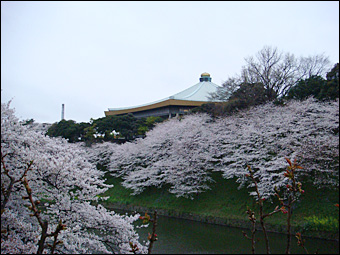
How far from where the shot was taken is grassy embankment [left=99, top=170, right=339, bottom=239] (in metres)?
10.8

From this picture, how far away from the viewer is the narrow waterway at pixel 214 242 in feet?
31.5

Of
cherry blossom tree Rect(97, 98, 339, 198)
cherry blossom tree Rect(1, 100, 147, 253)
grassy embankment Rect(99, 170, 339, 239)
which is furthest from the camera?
cherry blossom tree Rect(97, 98, 339, 198)

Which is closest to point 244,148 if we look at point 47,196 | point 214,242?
point 214,242

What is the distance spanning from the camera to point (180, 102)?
33125mm

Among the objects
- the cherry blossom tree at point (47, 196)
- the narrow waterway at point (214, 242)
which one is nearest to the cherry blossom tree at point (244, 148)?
the narrow waterway at point (214, 242)

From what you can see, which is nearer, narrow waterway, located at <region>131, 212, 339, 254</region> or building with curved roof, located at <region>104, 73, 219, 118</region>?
narrow waterway, located at <region>131, 212, 339, 254</region>

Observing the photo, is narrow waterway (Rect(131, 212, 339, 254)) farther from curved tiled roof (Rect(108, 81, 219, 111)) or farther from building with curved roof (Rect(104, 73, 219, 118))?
curved tiled roof (Rect(108, 81, 219, 111))

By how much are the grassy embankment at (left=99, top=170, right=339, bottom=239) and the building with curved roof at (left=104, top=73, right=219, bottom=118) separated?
47.7 ft

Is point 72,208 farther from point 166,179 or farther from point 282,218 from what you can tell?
point 166,179

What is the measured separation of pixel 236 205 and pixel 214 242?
3.95 metres

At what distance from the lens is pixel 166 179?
1792 cm

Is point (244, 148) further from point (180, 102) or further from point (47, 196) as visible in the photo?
point (180, 102)

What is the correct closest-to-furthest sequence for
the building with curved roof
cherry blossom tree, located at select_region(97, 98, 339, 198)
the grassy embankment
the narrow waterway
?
the narrow waterway → the grassy embankment → cherry blossom tree, located at select_region(97, 98, 339, 198) → the building with curved roof

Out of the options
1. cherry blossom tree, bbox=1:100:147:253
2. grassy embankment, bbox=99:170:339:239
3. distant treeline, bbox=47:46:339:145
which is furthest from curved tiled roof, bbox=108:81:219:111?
cherry blossom tree, bbox=1:100:147:253
